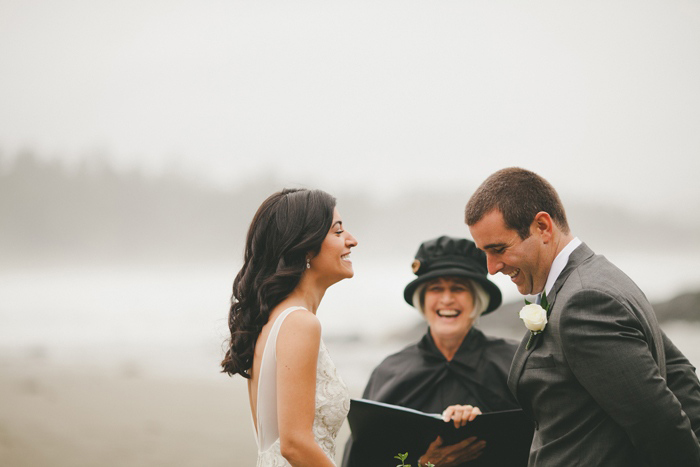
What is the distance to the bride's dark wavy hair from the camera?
75.1 inches

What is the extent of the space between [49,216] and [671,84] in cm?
392

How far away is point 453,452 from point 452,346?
68 centimetres

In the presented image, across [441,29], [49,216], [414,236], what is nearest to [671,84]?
[441,29]

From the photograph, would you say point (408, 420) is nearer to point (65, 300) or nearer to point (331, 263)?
point (331, 263)

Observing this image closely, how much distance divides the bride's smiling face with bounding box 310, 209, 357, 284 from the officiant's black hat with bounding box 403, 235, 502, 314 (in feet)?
2.97

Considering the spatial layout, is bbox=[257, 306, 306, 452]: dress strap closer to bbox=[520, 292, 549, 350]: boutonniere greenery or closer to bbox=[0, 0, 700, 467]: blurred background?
bbox=[520, 292, 549, 350]: boutonniere greenery

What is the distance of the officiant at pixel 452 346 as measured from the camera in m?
2.80

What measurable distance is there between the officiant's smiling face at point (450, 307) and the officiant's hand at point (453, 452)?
62 centimetres

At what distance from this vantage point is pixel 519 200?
5.70ft

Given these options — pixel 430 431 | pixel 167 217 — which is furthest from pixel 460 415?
pixel 167 217

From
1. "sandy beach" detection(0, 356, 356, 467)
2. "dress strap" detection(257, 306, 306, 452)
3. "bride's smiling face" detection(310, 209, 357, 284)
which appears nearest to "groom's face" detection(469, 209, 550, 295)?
"bride's smiling face" detection(310, 209, 357, 284)

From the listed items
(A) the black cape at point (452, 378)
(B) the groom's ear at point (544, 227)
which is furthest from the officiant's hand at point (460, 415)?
(B) the groom's ear at point (544, 227)

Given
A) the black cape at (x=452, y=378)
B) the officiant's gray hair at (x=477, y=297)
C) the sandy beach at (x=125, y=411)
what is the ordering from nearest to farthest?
the black cape at (x=452, y=378), the officiant's gray hair at (x=477, y=297), the sandy beach at (x=125, y=411)

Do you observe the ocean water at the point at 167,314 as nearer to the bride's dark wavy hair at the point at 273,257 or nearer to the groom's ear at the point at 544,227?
the bride's dark wavy hair at the point at 273,257
